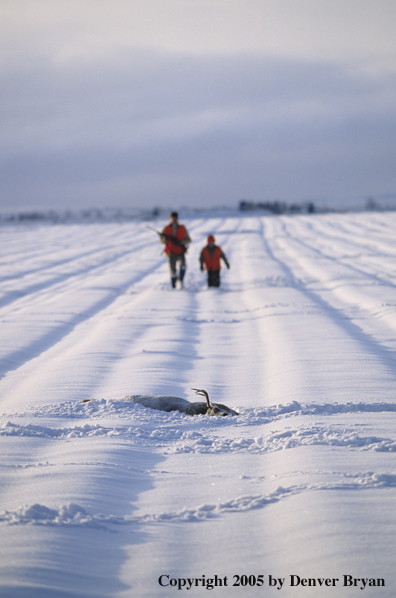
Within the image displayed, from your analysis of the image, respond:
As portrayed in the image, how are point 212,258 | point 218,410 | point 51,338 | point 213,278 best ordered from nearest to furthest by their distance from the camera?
point 218,410, point 51,338, point 212,258, point 213,278

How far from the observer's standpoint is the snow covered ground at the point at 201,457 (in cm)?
189

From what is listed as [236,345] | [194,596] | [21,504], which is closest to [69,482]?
[21,504]

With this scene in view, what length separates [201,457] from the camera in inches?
111

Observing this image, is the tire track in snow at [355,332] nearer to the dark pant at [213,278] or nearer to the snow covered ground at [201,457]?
the snow covered ground at [201,457]

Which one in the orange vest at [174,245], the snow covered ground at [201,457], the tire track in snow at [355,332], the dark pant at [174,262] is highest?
the orange vest at [174,245]

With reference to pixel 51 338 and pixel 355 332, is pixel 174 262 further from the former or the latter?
pixel 355 332

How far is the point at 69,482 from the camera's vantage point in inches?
98.1

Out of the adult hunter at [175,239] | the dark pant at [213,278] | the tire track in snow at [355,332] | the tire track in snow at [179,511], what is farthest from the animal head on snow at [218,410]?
the dark pant at [213,278]

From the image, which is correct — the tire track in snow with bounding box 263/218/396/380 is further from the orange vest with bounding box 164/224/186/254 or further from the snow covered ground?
the orange vest with bounding box 164/224/186/254

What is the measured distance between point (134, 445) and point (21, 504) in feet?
2.69

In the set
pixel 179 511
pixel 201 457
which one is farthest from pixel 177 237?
pixel 179 511

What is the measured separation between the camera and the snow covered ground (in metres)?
1.89

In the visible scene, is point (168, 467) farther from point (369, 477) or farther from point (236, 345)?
point (236, 345)

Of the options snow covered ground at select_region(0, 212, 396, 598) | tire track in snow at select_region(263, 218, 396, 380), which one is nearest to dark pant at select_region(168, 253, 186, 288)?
tire track in snow at select_region(263, 218, 396, 380)
